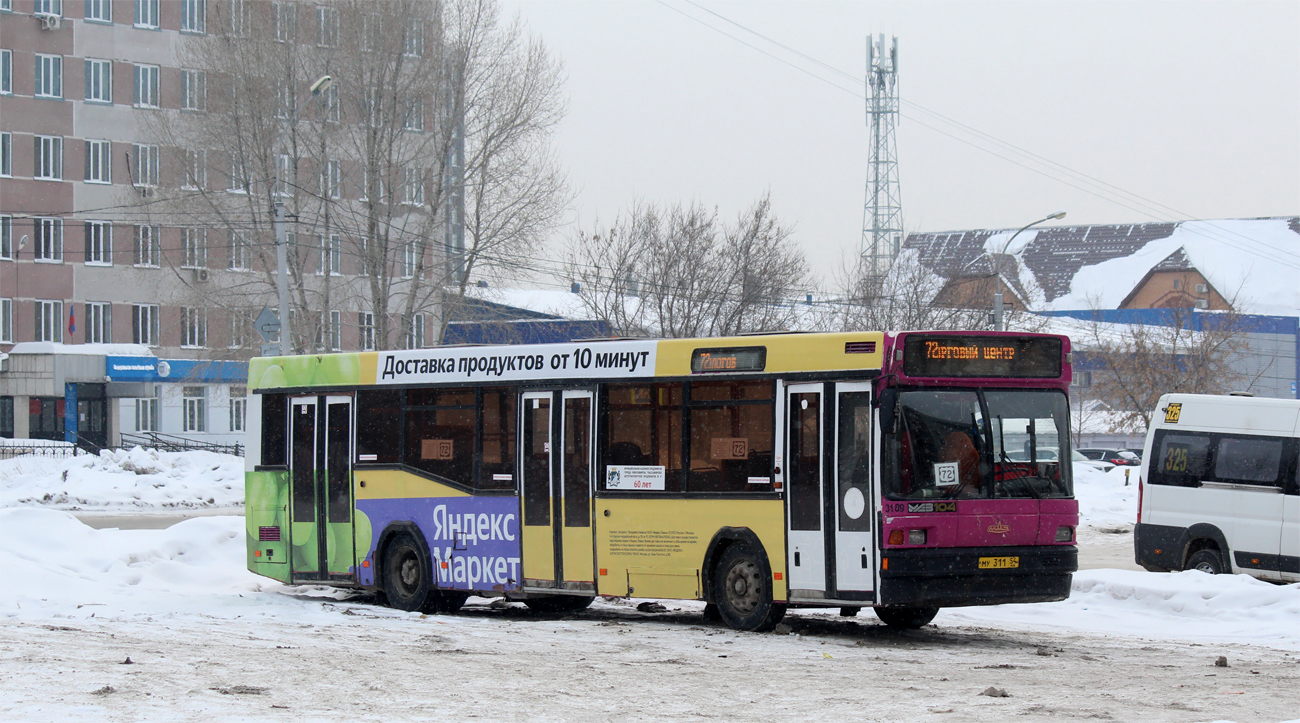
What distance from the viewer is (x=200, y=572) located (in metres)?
17.2

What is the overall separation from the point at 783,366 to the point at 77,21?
188 feet

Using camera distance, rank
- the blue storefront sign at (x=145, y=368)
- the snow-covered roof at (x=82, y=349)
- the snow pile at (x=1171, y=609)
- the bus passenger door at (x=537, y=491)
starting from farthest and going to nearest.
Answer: the blue storefront sign at (x=145, y=368) < the snow-covered roof at (x=82, y=349) < the bus passenger door at (x=537, y=491) < the snow pile at (x=1171, y=609)

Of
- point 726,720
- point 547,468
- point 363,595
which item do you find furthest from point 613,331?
point 726,720

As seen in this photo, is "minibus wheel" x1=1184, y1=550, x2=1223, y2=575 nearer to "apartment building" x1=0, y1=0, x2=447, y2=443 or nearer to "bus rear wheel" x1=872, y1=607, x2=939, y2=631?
"bus rear wheel" x1=872, y1=607, x2=939, y2=631

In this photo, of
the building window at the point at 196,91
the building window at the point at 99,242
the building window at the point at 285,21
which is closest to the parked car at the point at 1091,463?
the building window at the point at 285,21

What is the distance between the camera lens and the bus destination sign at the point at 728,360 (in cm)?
1301

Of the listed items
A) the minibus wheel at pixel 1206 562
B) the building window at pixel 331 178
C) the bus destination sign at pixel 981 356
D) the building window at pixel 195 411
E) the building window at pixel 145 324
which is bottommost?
the minibus wheel at pixel 1206 562

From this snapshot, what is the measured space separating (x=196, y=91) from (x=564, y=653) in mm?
34595

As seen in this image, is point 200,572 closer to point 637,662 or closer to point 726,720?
point 637,662

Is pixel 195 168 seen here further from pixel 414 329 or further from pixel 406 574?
pixel 406 574

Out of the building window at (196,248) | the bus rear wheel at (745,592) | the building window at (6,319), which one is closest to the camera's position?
the bus rear wheel at (745,592)

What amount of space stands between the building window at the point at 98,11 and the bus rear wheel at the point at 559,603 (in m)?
53.8

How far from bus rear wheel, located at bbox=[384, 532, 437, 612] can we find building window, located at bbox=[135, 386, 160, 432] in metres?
49.8

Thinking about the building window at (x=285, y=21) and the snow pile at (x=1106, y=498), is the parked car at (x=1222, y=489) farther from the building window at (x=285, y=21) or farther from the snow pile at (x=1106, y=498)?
the building window at (x=285, y=21)
